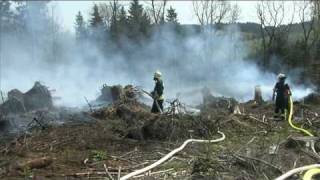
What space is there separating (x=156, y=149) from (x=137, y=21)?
40.5 m

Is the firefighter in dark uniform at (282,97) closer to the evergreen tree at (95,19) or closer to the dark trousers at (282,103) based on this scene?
the dark trousers at (282,103)

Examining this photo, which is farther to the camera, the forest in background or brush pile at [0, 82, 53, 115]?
the forest in background

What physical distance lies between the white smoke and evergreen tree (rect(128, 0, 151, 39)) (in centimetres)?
97

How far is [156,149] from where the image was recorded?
10.4 m

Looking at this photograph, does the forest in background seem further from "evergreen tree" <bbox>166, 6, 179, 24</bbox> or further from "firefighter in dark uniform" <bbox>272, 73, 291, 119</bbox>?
"firefighter in dark uniform" <bbox>272, 73, 291, 119</bbox>

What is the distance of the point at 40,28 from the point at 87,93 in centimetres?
2462

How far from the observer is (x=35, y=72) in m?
44.9

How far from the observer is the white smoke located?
41.5m

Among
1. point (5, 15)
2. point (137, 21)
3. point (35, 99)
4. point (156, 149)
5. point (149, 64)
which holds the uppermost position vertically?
point (5, 15)

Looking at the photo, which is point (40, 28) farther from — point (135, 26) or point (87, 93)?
point (87, 93)

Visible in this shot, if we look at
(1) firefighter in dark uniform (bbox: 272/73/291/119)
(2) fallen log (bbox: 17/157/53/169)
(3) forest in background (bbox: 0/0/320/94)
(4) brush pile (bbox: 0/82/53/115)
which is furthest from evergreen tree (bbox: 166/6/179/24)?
(2) fallen log (bbox: 17/157/53/169)

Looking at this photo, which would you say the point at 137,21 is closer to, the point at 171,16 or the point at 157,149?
the point at 171,16

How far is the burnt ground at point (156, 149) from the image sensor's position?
818 centimetres

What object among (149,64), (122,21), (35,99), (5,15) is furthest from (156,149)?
(5,15)
